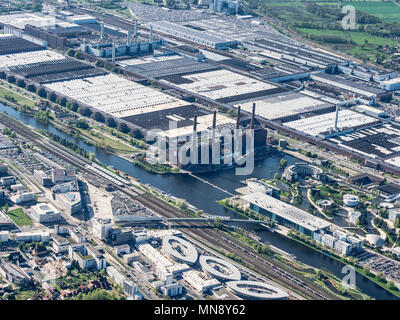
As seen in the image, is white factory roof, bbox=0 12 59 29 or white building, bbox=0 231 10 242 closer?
white building, bbox=0 231 10 242

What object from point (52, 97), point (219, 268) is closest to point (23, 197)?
point (219, 268)

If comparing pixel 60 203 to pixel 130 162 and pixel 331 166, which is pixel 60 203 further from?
pixel 331 166

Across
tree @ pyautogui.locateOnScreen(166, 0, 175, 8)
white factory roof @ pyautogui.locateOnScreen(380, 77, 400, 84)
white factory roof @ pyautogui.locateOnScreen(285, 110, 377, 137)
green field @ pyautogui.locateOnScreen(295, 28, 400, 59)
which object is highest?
tree @ pyautogui.locateOnScreen(166, 0, 175, 8)

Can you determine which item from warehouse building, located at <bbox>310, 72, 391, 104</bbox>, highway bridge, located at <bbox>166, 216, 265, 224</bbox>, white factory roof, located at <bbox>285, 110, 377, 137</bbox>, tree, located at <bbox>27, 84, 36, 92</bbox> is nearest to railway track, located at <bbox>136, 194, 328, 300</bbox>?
highway bridge, located at <bbox>166, 216, 265, 224</bbox>

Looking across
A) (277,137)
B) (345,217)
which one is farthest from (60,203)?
(277,137)

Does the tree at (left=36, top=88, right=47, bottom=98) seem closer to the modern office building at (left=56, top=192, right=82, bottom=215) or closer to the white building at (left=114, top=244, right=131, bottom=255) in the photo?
the modern office building at (left=56, top=192, right=82, bottom=215)

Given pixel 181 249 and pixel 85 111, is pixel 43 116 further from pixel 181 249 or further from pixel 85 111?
pixel 181 249

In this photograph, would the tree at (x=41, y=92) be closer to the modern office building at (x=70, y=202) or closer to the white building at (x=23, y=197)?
the white building at (x=23, y=197)
